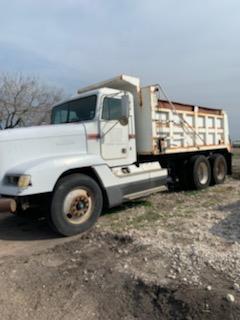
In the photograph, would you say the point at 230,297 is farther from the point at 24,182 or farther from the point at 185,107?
the point at 185,107

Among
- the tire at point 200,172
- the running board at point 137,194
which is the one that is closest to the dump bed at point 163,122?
the tire at point 200,172

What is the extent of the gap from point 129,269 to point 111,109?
4.12 m

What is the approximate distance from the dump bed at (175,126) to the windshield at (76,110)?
1535 mm

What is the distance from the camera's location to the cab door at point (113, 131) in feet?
23.8

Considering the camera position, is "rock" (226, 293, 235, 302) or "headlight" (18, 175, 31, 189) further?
"headlight" (18, 175, 31, 189)

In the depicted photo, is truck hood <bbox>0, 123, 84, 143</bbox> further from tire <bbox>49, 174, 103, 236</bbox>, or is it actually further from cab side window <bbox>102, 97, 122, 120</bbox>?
tire <bbox>49, 174, 103, 236</bbox>

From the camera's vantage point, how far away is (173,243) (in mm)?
4992

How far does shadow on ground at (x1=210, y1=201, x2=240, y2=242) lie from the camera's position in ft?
16.9

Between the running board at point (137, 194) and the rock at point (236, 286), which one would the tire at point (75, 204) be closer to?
the running board at point (137, 194)

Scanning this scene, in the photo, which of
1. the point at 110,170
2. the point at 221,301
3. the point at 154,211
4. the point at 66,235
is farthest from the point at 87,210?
the point at 221,301

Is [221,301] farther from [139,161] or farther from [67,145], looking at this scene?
[139,161]

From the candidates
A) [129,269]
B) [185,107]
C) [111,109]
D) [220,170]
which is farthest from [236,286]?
[220,170]

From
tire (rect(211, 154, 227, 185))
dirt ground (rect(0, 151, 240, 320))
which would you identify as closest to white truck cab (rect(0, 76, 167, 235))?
dirt ground (rect(0, 151, 240, 320))

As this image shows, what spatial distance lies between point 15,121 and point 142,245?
2182 cm
